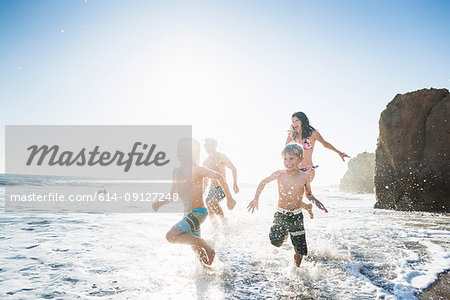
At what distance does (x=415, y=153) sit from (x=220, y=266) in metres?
11.0

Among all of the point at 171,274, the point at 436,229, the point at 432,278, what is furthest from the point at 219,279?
the point at 436,229

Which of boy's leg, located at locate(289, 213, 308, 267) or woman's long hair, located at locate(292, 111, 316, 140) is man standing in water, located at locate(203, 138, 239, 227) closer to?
woman's long hair, located at locate(292, 111, 316, 140)

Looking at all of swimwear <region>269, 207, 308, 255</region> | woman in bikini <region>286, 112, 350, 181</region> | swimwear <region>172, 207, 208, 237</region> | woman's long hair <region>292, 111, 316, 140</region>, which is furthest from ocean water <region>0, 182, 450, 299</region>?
woman's long hair <region>292, 111, 316, 140</region>

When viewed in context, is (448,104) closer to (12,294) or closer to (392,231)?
(392,231)

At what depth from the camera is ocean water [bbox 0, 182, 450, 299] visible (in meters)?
2.71

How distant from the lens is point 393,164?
11.6m

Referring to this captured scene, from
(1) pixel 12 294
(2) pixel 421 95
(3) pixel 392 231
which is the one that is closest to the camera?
(1) pixel 12 294

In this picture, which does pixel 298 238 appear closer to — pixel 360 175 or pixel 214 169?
pixel 214 169

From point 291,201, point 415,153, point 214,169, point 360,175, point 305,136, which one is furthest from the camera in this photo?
point 360,175

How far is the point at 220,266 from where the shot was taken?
142 inches

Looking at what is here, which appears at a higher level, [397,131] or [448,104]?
[448,104]

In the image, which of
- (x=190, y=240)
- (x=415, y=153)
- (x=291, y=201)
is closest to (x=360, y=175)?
(x=415, y=153)

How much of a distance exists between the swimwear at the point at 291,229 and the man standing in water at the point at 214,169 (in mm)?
2692

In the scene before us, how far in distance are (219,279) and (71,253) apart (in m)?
2.59
